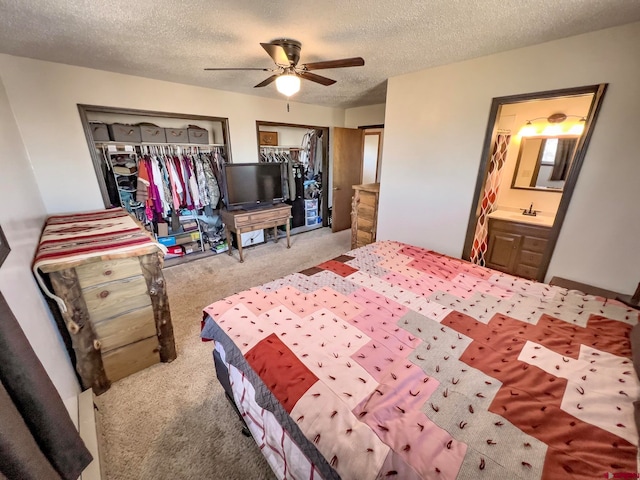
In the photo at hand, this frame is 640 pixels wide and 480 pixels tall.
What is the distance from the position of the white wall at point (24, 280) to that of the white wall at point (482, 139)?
10.1 feet

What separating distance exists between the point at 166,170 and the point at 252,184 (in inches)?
43.5

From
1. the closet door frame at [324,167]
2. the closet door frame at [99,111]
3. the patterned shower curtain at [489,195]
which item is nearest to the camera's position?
the closet door frame at [99,111]

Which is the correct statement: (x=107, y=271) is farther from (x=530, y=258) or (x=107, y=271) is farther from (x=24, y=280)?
(x=530, y=258)

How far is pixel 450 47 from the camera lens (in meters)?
2.04

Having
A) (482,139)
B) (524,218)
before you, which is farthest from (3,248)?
(524,218)

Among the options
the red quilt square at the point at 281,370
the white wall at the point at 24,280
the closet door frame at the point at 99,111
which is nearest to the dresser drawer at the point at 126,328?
the white wall at the point at 24,280

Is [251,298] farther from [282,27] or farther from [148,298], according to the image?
[282,27]

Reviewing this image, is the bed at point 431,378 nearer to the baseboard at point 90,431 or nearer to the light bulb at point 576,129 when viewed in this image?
the baseboard at point 90,431

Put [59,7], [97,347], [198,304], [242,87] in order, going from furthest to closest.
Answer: [242,87], [198,304], [97,347], [59,7]

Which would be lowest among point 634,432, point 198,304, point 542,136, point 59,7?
point 198,304

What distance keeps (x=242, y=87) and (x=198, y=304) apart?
9.03ft

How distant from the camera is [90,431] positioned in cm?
135

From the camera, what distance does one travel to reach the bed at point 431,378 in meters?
0.74

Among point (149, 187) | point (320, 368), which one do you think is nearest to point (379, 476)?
point (320, 368)
